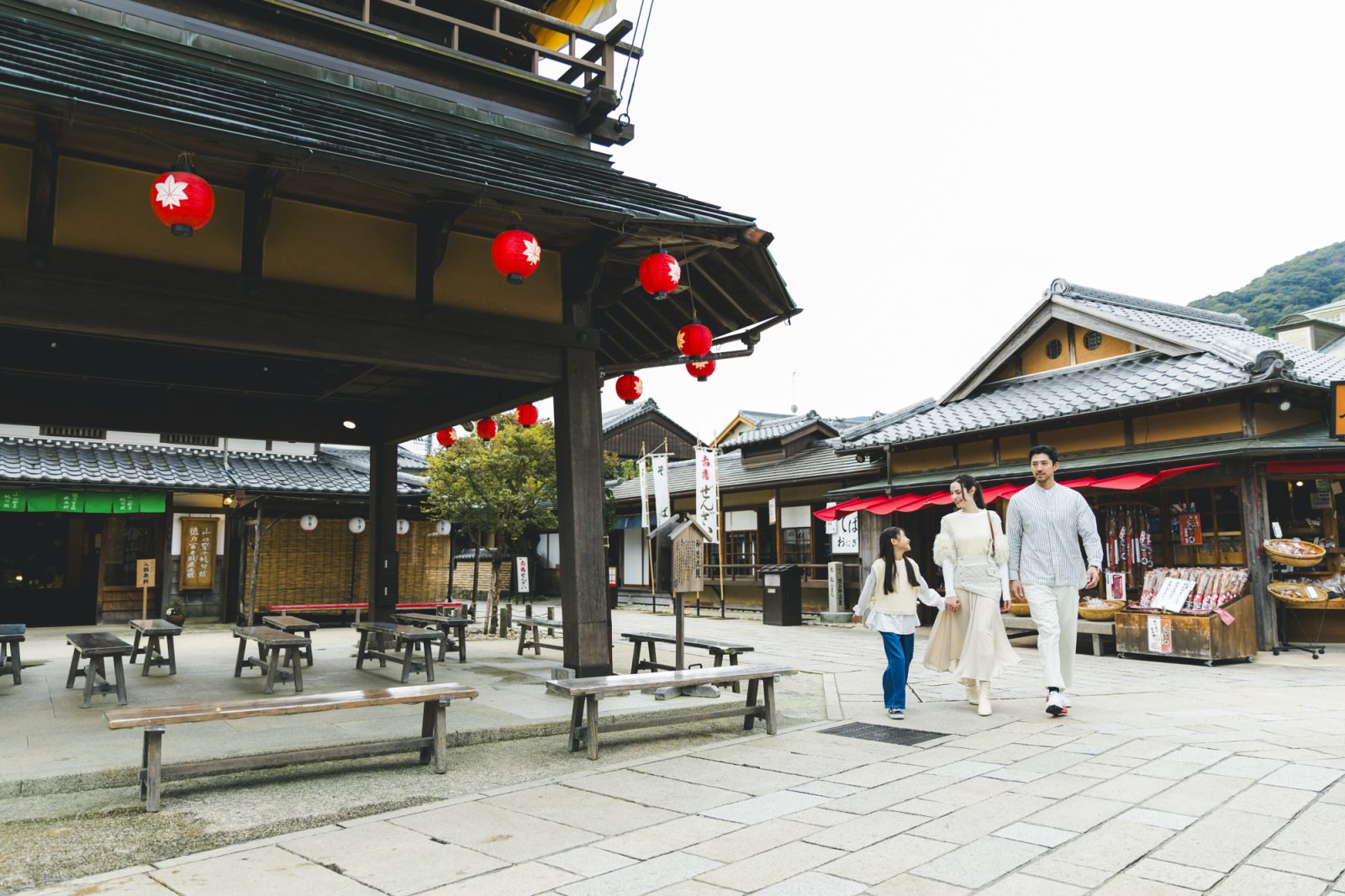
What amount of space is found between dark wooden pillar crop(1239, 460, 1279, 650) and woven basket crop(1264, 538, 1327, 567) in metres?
0.15

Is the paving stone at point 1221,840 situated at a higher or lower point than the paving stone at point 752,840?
higher

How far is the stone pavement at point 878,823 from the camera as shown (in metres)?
3.31

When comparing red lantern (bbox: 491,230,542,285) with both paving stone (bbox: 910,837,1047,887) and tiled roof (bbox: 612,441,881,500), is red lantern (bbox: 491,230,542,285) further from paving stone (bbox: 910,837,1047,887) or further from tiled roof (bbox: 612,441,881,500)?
tiled roof (bbox: 612,441,881,500)

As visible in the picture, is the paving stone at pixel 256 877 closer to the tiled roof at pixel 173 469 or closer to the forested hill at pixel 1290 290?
the tiled roof at pixel 173 469

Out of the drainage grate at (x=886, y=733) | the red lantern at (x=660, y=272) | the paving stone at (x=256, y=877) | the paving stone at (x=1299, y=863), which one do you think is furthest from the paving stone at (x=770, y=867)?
the red lantern at (x=660, y=272)

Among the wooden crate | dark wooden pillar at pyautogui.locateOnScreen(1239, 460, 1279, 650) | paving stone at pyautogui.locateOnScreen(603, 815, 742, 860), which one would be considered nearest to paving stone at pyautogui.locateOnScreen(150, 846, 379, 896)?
paving stone at pyautogui.locateOnScreen(603, 815, 742, 860)

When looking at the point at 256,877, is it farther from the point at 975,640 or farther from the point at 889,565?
the point at 975,640

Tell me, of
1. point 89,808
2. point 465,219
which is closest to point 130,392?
point 465,219

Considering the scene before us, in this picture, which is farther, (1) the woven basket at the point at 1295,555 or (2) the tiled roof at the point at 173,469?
(2) the tiled roof at the point at 173,469

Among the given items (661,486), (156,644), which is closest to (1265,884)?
(156,644)

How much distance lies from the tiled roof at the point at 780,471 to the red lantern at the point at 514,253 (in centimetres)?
1298

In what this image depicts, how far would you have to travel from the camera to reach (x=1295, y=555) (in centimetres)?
1063

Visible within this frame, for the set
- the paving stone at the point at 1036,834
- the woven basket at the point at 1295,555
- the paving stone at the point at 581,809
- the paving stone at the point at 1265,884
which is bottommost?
the paving stone at the point at 581,809

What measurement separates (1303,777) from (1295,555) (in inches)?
292
